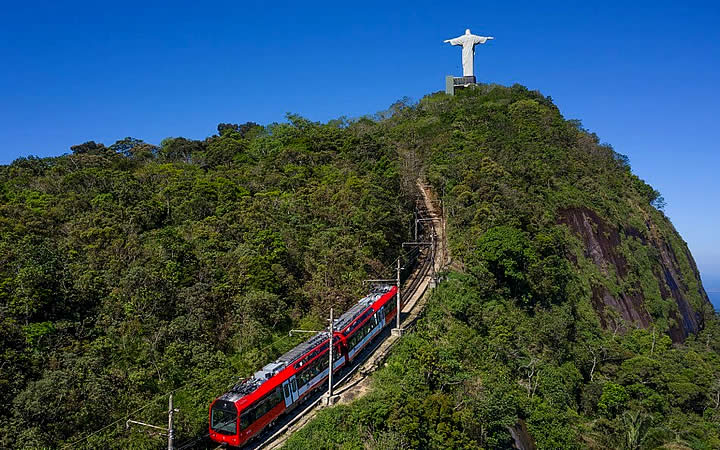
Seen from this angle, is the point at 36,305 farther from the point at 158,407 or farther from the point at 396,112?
the point at 396,112

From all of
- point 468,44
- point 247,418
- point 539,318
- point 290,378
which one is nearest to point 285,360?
point 290,378

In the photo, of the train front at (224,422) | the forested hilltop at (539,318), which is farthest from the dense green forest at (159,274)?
the forested hilltop at (539,318)

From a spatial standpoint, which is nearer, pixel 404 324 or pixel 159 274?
pixel 159 274

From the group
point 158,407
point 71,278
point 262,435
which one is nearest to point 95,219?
point 71,278

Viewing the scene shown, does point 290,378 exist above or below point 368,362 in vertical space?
above

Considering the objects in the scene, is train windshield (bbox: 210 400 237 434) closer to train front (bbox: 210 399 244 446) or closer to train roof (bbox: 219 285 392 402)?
train front (bbox: 210 399 244 446)

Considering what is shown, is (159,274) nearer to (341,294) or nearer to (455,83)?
(341,294)

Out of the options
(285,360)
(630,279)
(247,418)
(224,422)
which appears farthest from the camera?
(630,279)

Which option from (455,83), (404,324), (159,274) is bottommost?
(404,324)
